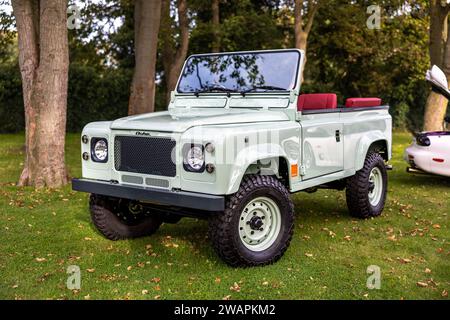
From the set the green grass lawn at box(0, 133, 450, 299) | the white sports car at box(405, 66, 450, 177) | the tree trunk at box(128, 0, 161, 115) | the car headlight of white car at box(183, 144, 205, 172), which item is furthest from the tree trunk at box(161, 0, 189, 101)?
the car headlight of white car at box(183, 144, 205, 172)

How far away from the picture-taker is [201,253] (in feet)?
18.3

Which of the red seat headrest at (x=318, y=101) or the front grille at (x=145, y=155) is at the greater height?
the red seat headrest at (x=318, y=101)

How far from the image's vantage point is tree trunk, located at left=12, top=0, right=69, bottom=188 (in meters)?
8.70

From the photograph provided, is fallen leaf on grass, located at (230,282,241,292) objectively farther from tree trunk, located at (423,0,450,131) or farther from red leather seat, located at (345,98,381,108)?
tree trunk, located at (423,0,450,131)

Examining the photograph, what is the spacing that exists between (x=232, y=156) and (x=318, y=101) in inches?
101

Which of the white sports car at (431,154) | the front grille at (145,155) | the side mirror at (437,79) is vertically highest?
the side mirror at (437,79)

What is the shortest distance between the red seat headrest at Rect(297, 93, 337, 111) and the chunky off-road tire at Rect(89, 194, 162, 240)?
7.86ft

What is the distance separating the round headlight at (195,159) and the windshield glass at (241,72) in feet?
5.06

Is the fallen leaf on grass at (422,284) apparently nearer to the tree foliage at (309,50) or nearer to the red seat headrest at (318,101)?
the red seat headrest at (318,101)

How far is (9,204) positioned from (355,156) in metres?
4.95

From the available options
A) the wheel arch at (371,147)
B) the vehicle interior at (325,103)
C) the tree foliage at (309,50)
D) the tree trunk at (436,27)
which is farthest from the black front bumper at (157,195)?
the tree foliage at (309,50)

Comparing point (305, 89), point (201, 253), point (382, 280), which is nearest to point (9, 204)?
point (201, 253)

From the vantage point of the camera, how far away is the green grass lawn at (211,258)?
4598 millimetres
